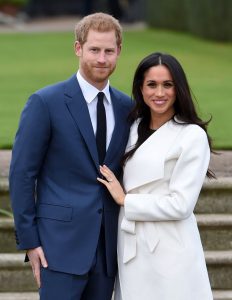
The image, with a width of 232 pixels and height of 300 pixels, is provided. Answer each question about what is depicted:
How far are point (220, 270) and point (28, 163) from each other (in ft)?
Answer: 6.56

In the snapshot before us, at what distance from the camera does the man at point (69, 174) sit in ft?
13.4

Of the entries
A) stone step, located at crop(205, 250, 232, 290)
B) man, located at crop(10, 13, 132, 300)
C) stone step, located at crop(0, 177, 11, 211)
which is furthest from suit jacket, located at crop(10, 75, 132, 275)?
stone step, located at crop(0, 177, 11, 211)

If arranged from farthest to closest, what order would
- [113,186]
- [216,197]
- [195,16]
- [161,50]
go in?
[195,16], [161,50], [216,197], [113,186]

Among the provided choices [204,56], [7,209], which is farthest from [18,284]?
[204,56]

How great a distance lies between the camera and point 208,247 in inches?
235

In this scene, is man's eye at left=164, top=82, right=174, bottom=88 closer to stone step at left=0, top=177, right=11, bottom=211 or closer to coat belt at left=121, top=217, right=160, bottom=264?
coat belt at left=121, top=217, right=160, bottom=264

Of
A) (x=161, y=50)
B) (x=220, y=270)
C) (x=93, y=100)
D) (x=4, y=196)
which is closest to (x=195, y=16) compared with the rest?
(x=161, y=50)

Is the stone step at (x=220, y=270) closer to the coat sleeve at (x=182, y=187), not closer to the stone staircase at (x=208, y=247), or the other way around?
the stone staircase at (x=208, y=247)

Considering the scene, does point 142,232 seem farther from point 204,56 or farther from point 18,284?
point 204,56

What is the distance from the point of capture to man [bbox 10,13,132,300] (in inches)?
161

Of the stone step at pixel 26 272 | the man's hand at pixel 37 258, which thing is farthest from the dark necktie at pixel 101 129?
the stone step at pixel 26 272

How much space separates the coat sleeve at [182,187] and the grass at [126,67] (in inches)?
118

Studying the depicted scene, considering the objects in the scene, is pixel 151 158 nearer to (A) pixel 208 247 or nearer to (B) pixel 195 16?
(A) pixel 208 247

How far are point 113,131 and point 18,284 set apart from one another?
1781 mm
